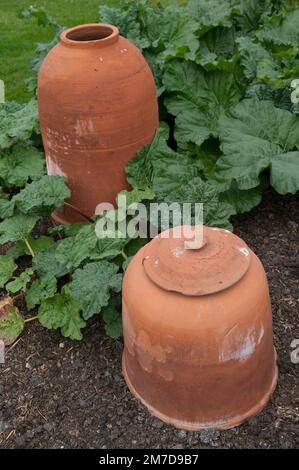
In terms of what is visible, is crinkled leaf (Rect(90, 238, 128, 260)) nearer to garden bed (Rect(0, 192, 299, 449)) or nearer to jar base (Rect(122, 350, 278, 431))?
garden bed (Rect(0, 192, 299, 449))

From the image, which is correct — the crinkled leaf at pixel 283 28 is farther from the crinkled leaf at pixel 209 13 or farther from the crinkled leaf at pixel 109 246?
the crinkled leaf at pixel 109 246

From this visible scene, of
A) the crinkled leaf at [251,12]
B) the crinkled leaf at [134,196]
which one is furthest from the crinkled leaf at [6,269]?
the crinkled leaf at [251,12]

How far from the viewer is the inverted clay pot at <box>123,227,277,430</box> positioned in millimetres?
2518

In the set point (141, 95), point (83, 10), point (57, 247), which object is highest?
point (141, 95)

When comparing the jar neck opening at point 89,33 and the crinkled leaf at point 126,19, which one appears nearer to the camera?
the jar neck opening at point 89,33

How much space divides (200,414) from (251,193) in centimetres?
154

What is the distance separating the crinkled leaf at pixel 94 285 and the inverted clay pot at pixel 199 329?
0.26m

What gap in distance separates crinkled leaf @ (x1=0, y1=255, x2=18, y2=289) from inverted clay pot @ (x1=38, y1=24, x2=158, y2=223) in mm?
549

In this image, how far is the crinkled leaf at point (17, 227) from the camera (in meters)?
3.57

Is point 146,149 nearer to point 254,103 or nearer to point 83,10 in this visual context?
point 254,103

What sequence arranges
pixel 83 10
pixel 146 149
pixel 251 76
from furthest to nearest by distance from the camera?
pixel 83 10 → pixel 251 76 → pixel 146 149

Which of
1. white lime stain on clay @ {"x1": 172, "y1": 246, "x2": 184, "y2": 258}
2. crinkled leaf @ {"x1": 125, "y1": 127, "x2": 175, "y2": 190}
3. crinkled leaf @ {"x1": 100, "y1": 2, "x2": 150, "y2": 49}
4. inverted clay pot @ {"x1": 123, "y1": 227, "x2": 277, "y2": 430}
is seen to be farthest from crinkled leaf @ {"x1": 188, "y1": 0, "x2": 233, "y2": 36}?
white lime stain on clay @ {"x1": 172, "y1": 246, "x2": 184, "y2": 258}

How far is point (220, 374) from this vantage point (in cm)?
258
